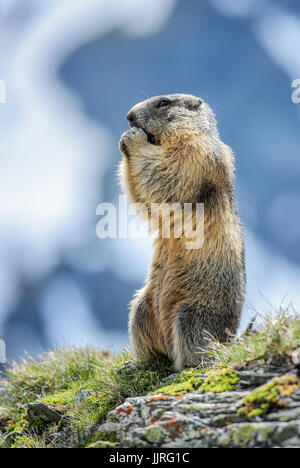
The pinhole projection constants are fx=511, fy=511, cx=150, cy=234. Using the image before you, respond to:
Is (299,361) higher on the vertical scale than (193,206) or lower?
lower

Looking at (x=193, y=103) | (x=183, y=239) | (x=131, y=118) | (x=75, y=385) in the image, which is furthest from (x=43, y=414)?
(x=193, y=103)

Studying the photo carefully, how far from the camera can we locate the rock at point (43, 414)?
25.2ft

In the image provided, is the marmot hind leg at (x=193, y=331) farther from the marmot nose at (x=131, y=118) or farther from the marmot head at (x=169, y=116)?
the marmot nose at (x=131, y=118)

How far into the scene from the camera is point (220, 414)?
211 inches

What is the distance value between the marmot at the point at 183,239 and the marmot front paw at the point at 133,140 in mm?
17

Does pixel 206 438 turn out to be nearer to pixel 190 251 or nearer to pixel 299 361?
pixel 299 361

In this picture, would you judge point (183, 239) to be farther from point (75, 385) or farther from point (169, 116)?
point (75, 385)

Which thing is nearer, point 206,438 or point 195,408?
point 206,438

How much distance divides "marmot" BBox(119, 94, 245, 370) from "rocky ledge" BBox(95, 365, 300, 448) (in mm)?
1435

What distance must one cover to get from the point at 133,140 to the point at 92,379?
13.7 feet

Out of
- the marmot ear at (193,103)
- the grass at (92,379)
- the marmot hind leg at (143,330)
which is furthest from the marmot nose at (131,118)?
the grass at (92,379)
